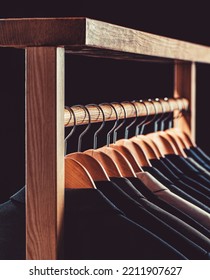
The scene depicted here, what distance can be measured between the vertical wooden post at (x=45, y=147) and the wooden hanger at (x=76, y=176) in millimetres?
A: 118

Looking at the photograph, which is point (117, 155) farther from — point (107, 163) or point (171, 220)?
point (171, 220)

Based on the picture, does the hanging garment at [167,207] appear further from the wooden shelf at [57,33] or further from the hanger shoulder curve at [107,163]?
the wooden shelf at [57,33]

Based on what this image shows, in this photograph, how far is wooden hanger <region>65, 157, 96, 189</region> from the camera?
134 centimetres

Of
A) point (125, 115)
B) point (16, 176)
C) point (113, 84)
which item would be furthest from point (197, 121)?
point (125, 115)

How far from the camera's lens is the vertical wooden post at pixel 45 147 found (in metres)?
1.19

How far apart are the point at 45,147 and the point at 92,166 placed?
0.89ft

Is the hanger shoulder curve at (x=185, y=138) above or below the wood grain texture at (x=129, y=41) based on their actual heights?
below

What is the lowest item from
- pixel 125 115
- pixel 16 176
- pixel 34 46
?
pixel 16 176

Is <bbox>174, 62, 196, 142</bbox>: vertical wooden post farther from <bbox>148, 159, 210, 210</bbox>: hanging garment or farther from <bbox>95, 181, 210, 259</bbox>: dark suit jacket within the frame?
<bbox>95, 181, 210, 259</bbox>: dark suit jacket

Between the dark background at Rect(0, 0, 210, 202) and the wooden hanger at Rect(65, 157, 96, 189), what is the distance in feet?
7.10

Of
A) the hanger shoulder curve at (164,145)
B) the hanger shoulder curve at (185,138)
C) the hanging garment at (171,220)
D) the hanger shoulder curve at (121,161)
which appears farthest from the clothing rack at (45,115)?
the hanger shoulder curve at (185,138)

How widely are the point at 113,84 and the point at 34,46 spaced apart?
2607mm

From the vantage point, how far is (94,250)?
123cm
